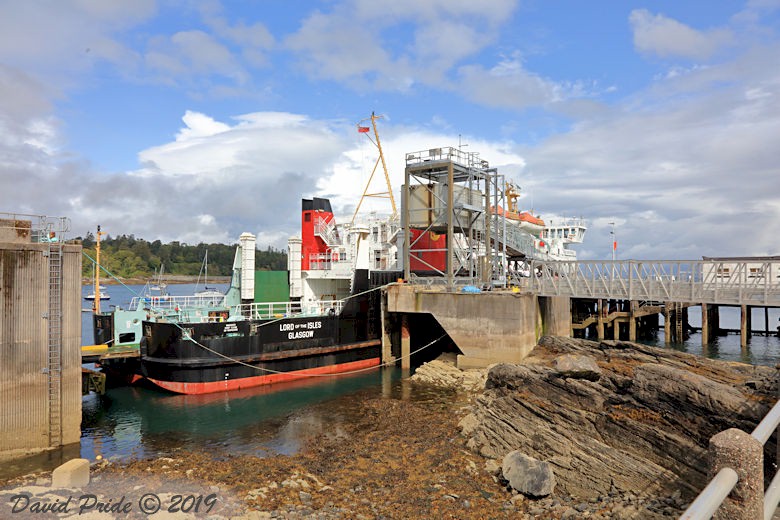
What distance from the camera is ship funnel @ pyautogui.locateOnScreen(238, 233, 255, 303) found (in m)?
27.4

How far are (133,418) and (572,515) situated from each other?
16817mm

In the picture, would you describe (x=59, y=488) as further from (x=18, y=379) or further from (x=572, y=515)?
(x=572, y=515)

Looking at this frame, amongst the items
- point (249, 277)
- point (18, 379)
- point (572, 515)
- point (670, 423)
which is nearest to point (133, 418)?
point (18, 379)

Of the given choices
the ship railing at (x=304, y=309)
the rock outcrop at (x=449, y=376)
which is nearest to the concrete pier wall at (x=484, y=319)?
the rock outcrop at (x=449, y=376)

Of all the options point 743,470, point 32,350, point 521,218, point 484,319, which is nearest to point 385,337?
point 484,319

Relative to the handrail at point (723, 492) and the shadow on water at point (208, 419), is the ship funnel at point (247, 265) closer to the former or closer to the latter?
the shadow on water at point (208, 419)

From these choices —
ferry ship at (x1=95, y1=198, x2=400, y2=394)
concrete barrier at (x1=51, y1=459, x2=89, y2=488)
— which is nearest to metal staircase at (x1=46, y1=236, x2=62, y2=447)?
concrete barrier at (x1=51, y1=459, x2=89, y2=488)

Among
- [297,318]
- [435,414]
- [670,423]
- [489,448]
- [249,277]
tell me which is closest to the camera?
[670,423]

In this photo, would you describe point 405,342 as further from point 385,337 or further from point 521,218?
point 521,218

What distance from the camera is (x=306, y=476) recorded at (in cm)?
1316

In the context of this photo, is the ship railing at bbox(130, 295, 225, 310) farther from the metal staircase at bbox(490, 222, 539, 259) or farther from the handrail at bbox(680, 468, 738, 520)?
the handrail at bbox(680, 468, 738, 520)

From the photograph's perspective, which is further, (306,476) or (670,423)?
(306,476)

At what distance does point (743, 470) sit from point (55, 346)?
17502mm

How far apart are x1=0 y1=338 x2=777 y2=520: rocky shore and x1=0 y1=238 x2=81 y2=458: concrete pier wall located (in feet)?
7.06
